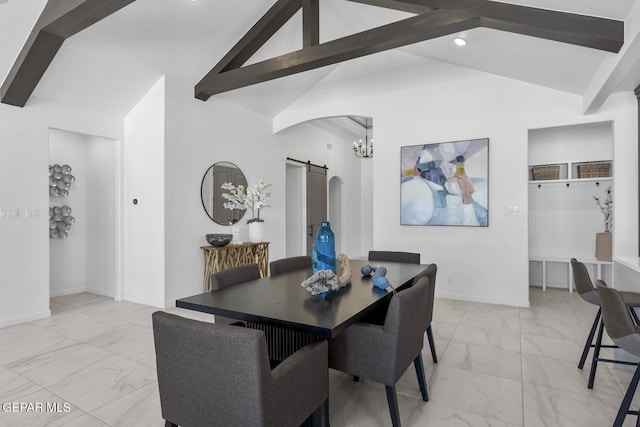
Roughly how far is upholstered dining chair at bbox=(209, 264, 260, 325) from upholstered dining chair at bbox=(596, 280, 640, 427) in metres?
2.02

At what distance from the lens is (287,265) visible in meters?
2.96

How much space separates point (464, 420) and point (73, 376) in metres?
2.69

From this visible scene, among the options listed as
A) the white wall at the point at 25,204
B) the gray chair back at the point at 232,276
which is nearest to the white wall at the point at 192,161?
the white wall at the point at 25,204

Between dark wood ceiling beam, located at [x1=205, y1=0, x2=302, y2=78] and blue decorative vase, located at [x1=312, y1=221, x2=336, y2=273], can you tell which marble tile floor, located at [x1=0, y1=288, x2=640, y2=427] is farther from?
dark wood ceiling beam, located at [x1=205, y1=0, x2=302, y2=78]

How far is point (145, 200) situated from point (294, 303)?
11.6 ft

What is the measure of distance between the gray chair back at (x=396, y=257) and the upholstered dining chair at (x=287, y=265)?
27.3 inches

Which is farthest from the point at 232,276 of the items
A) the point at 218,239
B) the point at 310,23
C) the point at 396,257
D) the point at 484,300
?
the point at 484,300

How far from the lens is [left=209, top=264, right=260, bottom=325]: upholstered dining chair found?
2129 millimetres

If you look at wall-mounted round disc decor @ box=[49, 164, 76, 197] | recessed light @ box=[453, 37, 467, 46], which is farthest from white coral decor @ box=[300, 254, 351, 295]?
wall-mounted round disc decor @ box=[49, 164, 76, 197]

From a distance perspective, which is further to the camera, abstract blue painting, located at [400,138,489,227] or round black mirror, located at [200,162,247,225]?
round black mirror, located at [200,162,247,225]

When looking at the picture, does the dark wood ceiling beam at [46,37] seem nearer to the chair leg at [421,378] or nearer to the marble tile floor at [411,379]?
the marble tile floor at [411,379]

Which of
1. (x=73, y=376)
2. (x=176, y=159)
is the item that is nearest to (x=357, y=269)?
(x=73, y=376)

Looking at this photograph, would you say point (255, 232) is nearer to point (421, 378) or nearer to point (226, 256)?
point (226, 256)

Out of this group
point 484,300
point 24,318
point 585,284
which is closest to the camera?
point 585,284
